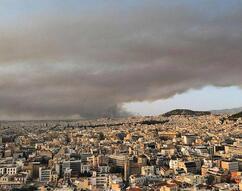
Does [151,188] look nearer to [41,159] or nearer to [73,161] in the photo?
[73,161]

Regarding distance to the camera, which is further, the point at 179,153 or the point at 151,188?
the point at 179,153

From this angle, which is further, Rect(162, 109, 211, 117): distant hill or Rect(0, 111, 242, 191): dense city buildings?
Rect(162, 109, 211, 117): distant hill

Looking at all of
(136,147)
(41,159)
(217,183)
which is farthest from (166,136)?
(217,183)

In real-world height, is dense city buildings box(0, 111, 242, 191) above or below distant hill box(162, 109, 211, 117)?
below

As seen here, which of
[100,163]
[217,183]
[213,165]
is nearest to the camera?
[217,183]

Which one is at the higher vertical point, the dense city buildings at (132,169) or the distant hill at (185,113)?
the distant hill at (185,113)

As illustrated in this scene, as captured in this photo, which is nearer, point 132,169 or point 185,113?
point 132,169

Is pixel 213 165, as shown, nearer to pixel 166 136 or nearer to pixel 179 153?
pixel 179 153

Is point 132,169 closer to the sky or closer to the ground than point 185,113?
closer to the ground

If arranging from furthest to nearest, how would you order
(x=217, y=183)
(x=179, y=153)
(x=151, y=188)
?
(x=179, y=153), (x=217, y=183), (x=151, y=188)

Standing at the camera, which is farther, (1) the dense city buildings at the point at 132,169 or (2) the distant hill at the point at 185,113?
(2) the distant hill at the point at 185,113

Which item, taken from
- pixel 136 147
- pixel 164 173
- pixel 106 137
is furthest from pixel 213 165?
pixel 106 137
